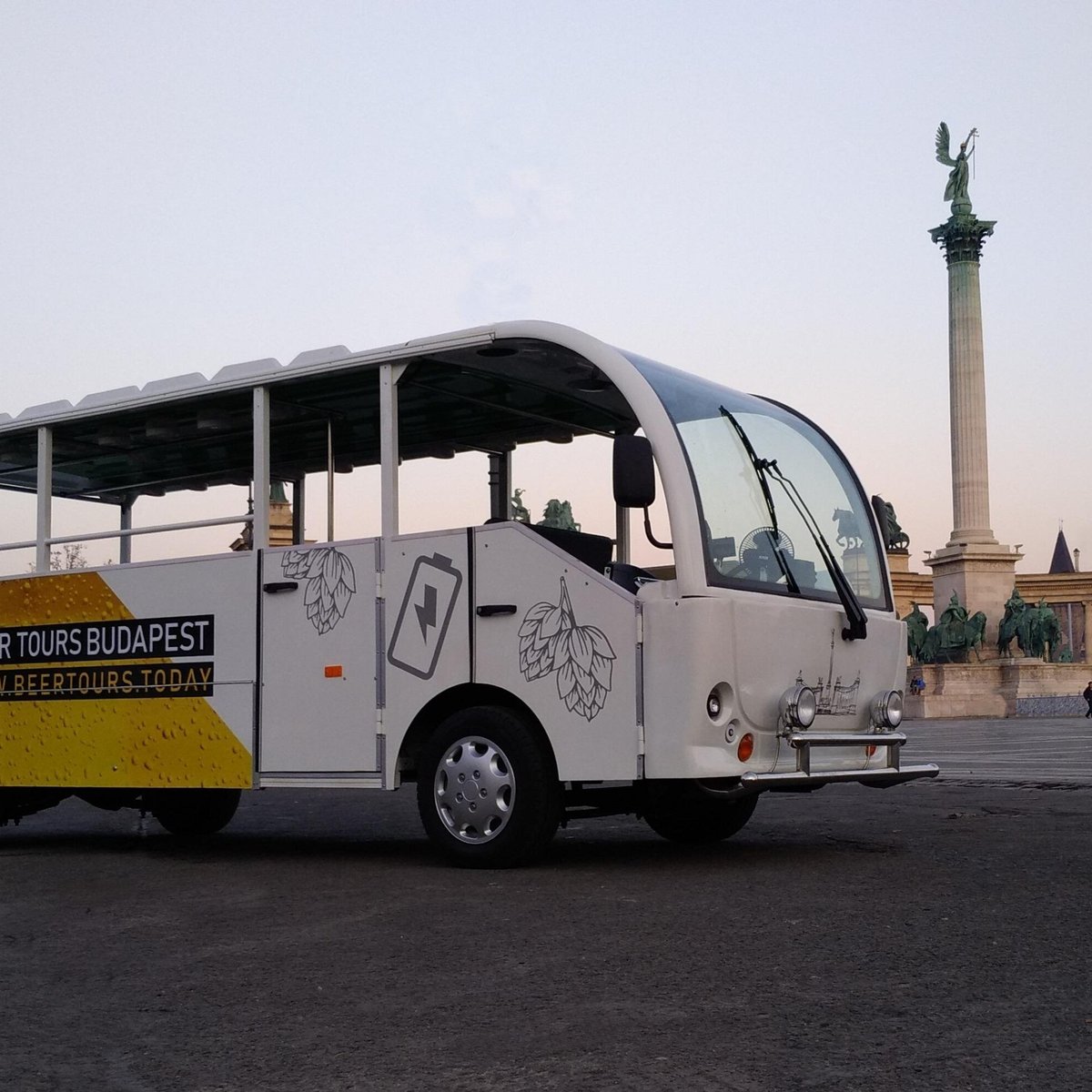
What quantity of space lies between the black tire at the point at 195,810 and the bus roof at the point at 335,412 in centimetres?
213

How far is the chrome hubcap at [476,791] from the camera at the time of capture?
7449 mm

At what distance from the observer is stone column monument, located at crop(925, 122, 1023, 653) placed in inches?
2271

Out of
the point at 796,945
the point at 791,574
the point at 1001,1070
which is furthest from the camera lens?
the point at 791,574

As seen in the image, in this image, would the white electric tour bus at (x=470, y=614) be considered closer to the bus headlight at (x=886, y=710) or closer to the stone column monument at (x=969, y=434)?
the bus headlight at (x=886, y=710)

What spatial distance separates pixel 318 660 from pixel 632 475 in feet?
7.65

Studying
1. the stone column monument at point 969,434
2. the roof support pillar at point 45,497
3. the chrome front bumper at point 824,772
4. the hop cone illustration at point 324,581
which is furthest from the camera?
the stone column monument at point 969,434

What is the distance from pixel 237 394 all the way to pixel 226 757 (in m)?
2.19

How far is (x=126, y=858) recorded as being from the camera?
350 inches

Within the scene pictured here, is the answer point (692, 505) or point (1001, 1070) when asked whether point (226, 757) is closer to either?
point (692, 505)

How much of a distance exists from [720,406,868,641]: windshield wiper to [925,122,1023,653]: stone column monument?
51.5 m

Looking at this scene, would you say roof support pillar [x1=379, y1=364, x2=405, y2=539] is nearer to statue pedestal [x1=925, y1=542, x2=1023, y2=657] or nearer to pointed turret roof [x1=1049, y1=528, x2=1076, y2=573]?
statue pedestal [x1=925, y1=542, x2=1023, y2=657]

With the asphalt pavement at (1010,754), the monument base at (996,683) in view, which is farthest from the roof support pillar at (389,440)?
the monument base at (996,683)

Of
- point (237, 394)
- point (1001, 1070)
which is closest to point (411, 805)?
point (237, 394)

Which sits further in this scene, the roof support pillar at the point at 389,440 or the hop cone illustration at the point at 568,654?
the roof support pillar at the point at 389,440
